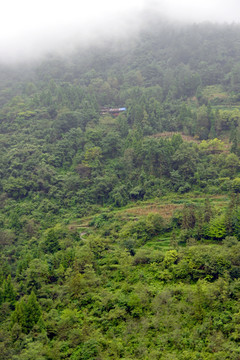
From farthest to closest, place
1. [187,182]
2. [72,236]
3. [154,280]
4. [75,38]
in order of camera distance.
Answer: [75,38]
[187,182]
[72,236]
[154,280]

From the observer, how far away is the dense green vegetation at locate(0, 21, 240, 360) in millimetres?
17047

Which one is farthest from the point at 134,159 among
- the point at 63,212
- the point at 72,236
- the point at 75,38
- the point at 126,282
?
the point at 75,38

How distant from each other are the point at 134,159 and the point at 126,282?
16.8 metres

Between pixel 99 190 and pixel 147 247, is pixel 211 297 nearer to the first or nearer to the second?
pixel 147 247

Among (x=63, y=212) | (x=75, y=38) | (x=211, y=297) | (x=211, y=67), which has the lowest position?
(x=63, y=212)

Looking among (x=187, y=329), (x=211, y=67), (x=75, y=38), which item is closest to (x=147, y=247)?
(x=187, y=329)

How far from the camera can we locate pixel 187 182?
105 feet

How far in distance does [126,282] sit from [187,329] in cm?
528

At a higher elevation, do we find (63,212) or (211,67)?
(211,67)

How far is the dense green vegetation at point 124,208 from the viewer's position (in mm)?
17047

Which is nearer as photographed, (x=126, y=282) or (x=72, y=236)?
(x=126, y=282)

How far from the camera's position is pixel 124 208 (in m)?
31.9

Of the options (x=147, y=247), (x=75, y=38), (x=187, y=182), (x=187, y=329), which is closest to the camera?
(x=187, y=329)

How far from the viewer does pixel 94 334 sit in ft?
55.9
